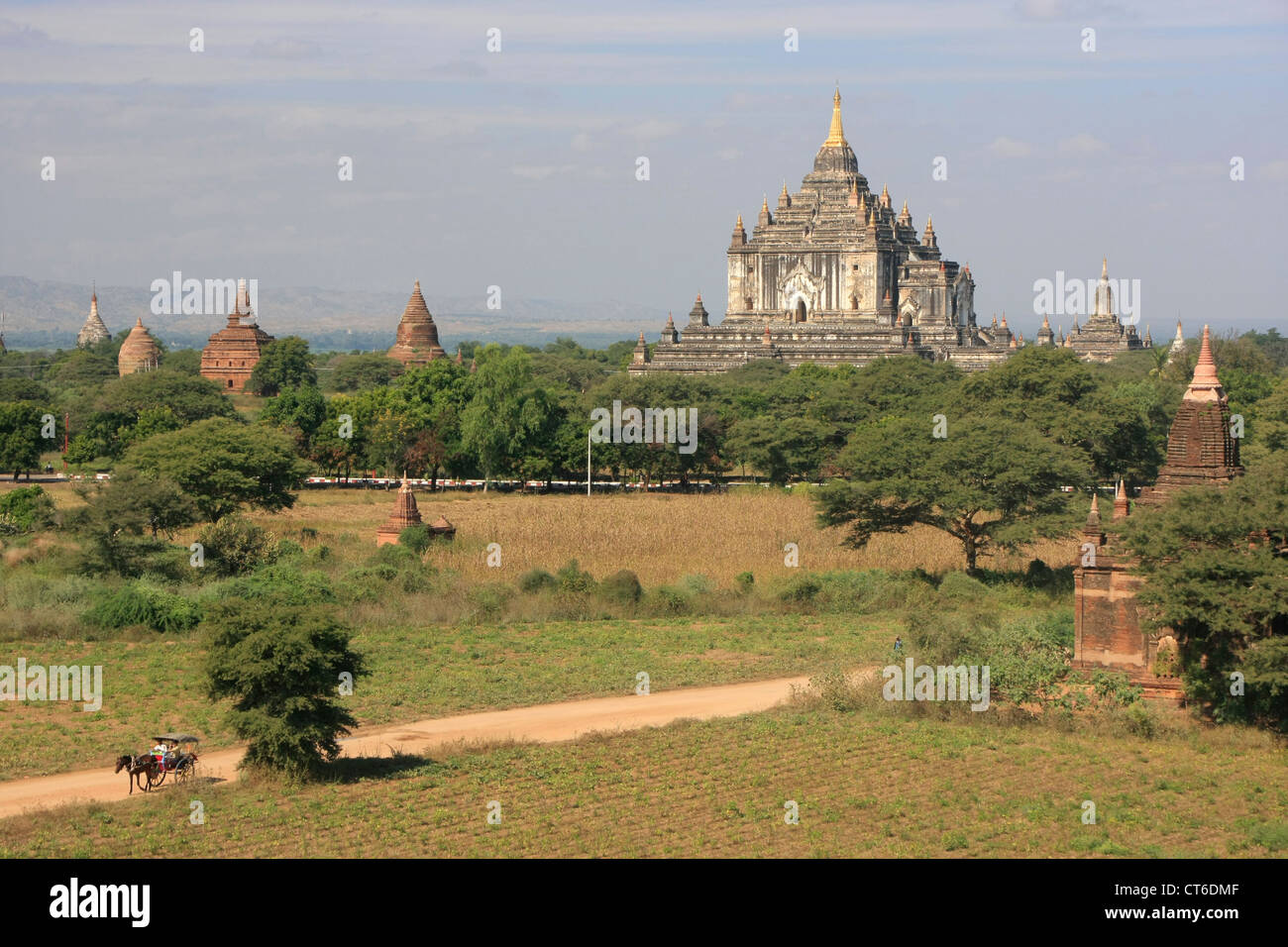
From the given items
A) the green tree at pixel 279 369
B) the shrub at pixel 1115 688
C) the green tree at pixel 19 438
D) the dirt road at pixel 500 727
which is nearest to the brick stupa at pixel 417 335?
the green tree at pixel 279 369

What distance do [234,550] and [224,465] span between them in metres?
9.01

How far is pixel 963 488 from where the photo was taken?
42625 millimetres

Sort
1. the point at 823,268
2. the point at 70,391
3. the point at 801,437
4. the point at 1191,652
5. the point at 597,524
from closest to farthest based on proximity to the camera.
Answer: the point at 1191,652 < the point at 597,524 < the point at 801,437 < the point at 70,391 < the point at 823,268

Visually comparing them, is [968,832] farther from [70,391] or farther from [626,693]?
[70,391]

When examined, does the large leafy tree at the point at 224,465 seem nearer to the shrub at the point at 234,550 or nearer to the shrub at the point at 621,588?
the shrub at the point at 234,550

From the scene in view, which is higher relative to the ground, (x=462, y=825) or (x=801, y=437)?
(x=801, y=437)

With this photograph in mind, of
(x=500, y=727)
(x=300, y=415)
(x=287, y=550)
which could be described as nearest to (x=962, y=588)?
(x=500, y=727)

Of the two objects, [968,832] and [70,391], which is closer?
[968,832]

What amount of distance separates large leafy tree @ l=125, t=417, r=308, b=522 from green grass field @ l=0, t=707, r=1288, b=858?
24.3 metres

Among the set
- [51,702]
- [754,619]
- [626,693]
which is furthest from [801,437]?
[51,702]

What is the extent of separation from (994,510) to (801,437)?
25.0 meters

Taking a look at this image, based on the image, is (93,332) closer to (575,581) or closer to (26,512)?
(26,512)

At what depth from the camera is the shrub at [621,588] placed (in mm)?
39406

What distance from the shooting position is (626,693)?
31.0 meters
